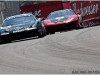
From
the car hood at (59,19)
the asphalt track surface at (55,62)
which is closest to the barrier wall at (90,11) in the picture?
the car hood at (59,19)

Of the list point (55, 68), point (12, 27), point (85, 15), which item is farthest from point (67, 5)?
point (55, 68)

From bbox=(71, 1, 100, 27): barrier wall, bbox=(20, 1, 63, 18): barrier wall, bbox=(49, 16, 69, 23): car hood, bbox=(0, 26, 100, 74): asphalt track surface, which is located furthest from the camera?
bbox=(20, 1, 63, 18): barrier wall

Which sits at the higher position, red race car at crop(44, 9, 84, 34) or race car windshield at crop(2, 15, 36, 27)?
race car windshield at crop(2, 15, 36, 27)

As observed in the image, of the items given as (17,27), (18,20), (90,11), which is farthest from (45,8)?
(17,27)

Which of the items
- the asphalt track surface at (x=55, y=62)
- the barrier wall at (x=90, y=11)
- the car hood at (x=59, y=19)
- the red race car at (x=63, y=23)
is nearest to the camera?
the asphalt track surface at (x=55, y=62)

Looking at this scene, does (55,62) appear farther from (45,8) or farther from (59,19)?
(45,8)

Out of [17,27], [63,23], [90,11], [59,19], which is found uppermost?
[17,27]

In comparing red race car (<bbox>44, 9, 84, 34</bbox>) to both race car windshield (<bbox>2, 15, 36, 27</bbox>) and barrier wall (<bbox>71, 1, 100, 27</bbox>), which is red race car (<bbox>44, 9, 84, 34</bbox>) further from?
barrier wall (<bbox>71, 1, 100, 27</bbox>)

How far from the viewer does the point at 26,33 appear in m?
13.4

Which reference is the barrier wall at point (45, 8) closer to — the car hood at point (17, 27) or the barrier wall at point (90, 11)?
the barrier wall at point (90, 11)

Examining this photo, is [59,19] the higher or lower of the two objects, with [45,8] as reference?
higher

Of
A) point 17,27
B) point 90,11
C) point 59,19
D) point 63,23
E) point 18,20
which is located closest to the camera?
point 17,27

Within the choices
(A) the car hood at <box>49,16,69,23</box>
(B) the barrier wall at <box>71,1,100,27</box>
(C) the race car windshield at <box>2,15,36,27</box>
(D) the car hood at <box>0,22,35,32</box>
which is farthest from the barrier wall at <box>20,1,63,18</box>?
(D) the car hood at <box>0,22,35,32</box>

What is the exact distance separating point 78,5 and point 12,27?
13.0m
